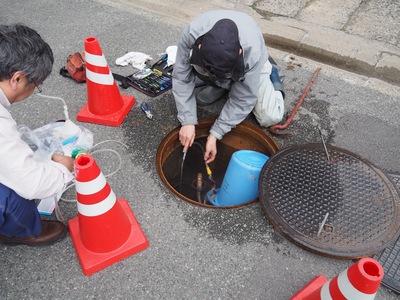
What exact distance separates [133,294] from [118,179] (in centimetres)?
84

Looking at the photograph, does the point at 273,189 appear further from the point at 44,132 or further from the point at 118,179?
Answer: the point at 44,132

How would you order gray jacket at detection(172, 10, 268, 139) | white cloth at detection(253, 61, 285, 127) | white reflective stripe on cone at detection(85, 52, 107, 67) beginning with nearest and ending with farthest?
gray jacket at detection(172, 10, 268, 139) → white reflective stripe on cone at detection(85, 52, 107, 67) → white cloth at detection(253, 61, 285, 127)

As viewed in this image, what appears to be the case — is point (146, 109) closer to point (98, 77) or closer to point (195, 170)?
point (98, 77)

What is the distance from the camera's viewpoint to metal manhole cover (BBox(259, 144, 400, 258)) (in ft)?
6.40

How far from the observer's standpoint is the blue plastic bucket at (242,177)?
2.32 m

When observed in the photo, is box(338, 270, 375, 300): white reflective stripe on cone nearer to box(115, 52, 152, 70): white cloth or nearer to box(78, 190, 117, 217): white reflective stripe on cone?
box(78, 190, 117, 217): white reflective stripe on cone

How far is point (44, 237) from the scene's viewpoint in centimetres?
193

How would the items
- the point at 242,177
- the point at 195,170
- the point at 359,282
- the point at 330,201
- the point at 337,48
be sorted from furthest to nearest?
the point at 337,48 < the point at 195,170 < the point at 242,177 < the point at 330,201 < the point at 359,282

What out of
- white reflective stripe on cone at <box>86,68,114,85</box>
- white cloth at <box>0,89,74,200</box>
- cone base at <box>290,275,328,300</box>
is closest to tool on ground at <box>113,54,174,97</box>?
white reflective stripe on cone at <box>86,68,114,85</box>

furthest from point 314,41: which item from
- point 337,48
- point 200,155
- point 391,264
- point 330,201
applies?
point 391,264

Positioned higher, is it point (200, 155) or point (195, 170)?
point (200, 155)

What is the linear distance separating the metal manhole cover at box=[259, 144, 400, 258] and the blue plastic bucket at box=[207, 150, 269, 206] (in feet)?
0.31

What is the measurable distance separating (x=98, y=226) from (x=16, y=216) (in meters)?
0.42

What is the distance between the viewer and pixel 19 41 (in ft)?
5.06
